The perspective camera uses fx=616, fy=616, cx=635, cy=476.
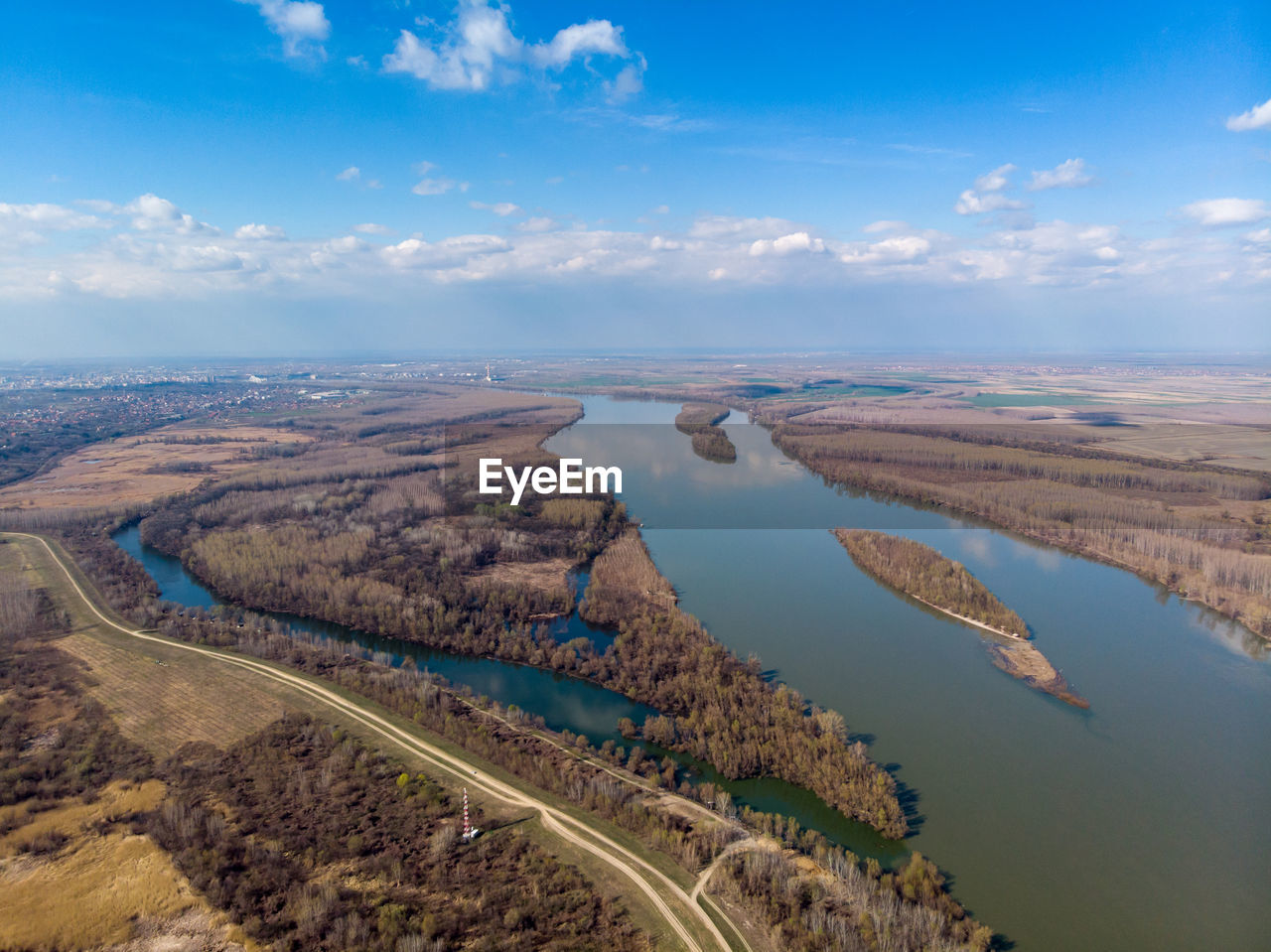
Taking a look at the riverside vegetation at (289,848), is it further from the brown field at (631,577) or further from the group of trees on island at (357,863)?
the brown field at (631,577)

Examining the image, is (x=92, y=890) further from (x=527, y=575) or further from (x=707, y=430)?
(x=707, y=430)

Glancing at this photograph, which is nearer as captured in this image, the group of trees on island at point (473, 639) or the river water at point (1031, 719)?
the river water at point (1031, 719)

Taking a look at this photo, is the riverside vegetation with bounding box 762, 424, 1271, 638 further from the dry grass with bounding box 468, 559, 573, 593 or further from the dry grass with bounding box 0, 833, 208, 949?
the dry grass with bounding box 0, 833, 208, 949

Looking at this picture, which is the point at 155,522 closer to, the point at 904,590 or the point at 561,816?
the point at 561,816

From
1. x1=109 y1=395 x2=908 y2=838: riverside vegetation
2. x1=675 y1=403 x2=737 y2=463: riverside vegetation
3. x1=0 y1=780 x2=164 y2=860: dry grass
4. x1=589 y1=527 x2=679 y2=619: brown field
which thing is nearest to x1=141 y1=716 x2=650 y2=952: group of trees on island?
x1=0 y1=780 x2=164 y2=860: dry grass

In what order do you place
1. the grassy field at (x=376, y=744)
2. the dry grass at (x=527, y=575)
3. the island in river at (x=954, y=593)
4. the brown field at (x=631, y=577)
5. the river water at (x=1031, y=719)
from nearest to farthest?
the grassy field at (x=376, y=744) → the river water at (x=1031, y=719) → the island in river at (x=954, y=593) → the brown field at (x=631, y=577) → the dry grass at (x=527, y=575)

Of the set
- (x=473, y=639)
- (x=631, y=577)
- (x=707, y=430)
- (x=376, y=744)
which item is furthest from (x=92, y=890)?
(x=707, y=430)

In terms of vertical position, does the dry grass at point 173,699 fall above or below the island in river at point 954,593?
below

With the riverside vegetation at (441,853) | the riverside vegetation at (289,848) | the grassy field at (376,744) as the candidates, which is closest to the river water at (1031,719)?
the riverside vegetation at (441,853)
